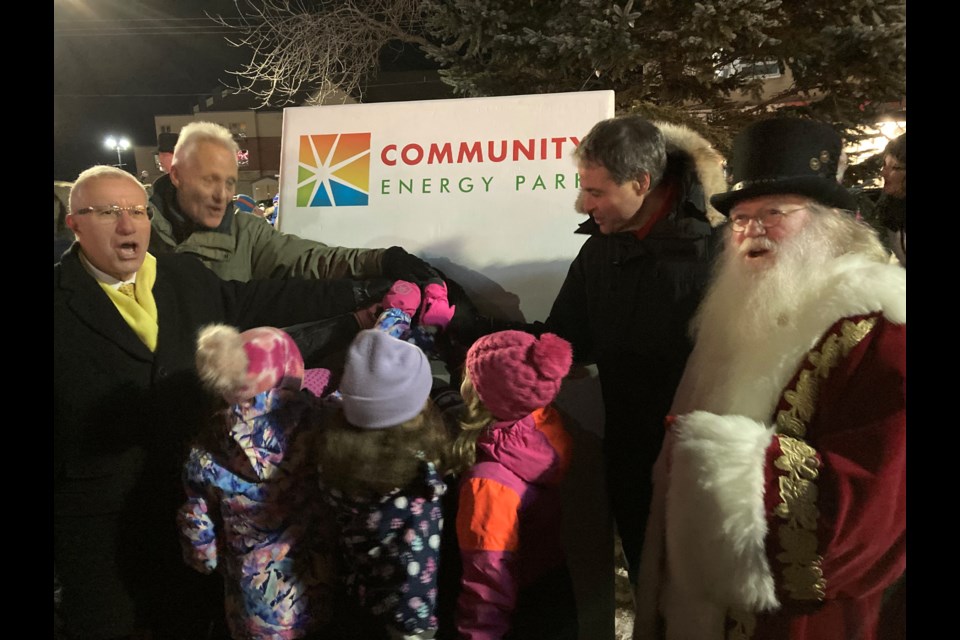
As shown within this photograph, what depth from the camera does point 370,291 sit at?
162 cm

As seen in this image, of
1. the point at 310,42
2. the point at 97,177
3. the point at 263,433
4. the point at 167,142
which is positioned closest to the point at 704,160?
the point at 310,42

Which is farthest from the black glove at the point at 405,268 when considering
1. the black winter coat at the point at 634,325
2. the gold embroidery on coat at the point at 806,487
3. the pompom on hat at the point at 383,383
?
the gold embroidery on coat at the point at 806,487

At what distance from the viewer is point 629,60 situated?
160 centimetres

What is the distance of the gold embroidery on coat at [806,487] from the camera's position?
1.17 m

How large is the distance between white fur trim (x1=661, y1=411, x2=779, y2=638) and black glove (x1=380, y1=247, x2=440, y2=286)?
0.70 m

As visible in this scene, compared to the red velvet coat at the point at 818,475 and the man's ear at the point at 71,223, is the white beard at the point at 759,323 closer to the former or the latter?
the red velvet coat at the point at 818,475

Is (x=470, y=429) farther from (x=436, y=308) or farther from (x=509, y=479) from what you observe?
(x=436, y=308)

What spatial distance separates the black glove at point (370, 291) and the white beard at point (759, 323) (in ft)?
2.53

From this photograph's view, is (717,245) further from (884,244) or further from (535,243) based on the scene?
(535,243)

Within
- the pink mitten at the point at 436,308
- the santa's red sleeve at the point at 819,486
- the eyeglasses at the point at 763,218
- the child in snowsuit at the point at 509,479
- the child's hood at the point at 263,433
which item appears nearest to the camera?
the santa's red sleeve at the point at 819,486

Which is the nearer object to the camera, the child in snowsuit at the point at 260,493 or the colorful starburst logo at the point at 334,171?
the child in snowsuit at the point at 260,493

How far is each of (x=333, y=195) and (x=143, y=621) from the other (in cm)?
121

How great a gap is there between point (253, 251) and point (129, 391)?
18.2 inches

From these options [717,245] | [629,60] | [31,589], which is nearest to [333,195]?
[629,60]
